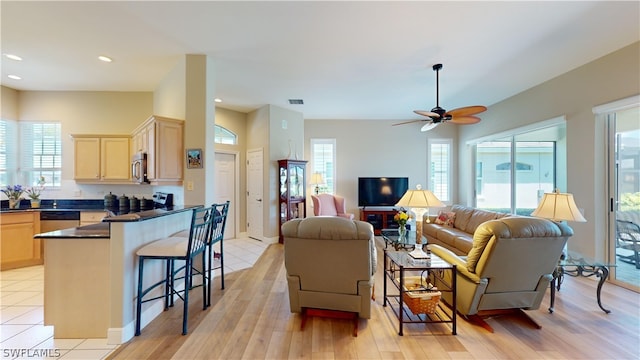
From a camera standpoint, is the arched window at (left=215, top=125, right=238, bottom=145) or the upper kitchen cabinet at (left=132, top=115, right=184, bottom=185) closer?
the upper kitchen cabinet at (left=132, top=115, right=184, bottom=185)

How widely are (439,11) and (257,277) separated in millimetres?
3847

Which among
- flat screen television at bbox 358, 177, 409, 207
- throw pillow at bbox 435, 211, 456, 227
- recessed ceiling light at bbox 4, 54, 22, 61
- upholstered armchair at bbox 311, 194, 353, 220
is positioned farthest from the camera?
flat screen television at bbox 358, 177, 409, 207

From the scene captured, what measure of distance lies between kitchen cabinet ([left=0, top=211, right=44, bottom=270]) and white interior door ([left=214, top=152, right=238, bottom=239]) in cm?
278

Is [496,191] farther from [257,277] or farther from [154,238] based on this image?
[154,238]

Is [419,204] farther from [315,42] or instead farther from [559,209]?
[315,42]

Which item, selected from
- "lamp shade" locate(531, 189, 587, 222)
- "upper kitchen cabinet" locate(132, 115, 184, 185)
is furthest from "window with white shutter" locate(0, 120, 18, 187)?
"lamp shade" locate(531, 189, 587, 222)

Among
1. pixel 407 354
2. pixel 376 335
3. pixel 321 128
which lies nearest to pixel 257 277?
pixel 376 335

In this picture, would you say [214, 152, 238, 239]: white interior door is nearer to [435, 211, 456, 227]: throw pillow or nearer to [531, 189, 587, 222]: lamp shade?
[435, 211, 456, 227]: throw pillow

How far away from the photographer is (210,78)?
349cm

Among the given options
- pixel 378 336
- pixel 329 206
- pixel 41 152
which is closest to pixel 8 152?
pixel 41 152

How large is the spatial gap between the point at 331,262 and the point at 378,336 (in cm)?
78

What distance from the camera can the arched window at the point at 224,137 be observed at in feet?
18.3

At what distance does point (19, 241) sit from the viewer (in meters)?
3.84

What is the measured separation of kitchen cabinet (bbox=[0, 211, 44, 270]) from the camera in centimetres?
372
